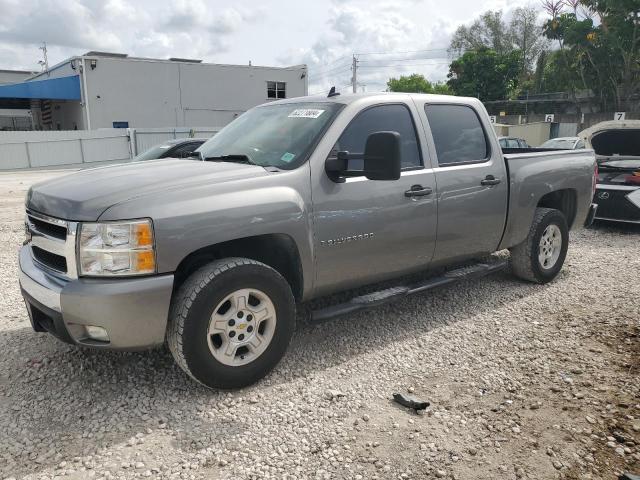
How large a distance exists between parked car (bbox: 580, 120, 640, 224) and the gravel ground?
13.4ft

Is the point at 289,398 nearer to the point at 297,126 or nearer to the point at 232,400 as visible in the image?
the point at 232,400

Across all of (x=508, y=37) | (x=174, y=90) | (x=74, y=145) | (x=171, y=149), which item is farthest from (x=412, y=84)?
(x=171, y=149)

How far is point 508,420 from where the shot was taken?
3137 mm

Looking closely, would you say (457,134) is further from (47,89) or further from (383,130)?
(47,89)

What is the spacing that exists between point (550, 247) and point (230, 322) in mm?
3888

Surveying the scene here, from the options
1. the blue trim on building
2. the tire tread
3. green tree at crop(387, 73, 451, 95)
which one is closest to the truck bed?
the tire tread

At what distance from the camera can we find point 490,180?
15.6 feet

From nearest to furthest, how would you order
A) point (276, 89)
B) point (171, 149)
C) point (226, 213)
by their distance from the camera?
point (226, 213), point (171, 149), point (276, 89)

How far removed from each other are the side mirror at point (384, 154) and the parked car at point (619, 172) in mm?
6247

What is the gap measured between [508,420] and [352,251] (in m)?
1.48

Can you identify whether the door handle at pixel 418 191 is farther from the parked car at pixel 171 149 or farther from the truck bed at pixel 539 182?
the parked car at pixel 171 149

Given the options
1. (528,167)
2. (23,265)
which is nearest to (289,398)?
(23,265)

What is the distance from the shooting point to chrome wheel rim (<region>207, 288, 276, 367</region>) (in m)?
3.27

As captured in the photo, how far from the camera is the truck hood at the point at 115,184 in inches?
119
